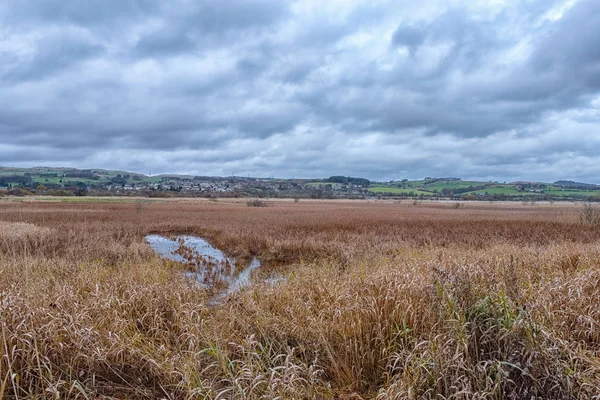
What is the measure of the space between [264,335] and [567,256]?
9.43 meters

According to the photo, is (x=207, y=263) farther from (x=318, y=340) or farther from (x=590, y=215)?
(x=590, y=215)

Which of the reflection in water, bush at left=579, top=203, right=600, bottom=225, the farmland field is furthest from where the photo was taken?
bush at left=579, top=203, right=600, bottom=225

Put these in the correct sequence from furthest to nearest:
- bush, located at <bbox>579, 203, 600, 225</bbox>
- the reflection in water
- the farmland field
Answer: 1. bush, located at <bbox>579, 203, 600, 225</bbox>
2. the reflection in water
3. the farmland field

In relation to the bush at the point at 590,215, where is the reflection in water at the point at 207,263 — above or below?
below

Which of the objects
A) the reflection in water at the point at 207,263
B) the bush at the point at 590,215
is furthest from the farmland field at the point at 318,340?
the bush at the point at 590,215

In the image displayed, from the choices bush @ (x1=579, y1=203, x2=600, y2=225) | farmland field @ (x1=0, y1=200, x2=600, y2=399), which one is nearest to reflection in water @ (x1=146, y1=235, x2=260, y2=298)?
farmland field @ (x1=0, y1=200, x2=600, y2=399)

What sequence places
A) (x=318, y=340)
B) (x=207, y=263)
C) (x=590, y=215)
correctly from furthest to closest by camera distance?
(x=590, y=215) < (x=207, y=263) < (x=318, y=340)

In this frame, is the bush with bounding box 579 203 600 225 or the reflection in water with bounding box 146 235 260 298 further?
the bush with bounding box 579 203 600 225

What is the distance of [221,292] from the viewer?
11.7 m

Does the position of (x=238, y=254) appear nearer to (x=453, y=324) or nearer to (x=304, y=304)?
(x=304, y=304)

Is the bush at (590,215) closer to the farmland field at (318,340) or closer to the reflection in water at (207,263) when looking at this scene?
the farmland field at (318,340)

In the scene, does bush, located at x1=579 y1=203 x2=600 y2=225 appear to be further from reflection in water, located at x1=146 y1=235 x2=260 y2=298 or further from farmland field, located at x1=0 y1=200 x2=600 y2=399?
reflection in water, located at x1=146 y1=235 x2=260 y2=298

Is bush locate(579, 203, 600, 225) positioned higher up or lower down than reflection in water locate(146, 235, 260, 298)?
higher up

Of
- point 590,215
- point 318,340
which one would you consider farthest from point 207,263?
point 590,215
